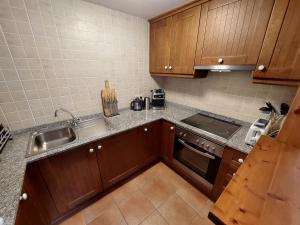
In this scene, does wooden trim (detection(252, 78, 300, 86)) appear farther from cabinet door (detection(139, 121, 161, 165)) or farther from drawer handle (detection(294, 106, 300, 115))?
cabinet door (detection(139, 121, 161, 165))

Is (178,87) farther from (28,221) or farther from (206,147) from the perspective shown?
(28,221)

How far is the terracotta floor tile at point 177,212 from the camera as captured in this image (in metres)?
1.33

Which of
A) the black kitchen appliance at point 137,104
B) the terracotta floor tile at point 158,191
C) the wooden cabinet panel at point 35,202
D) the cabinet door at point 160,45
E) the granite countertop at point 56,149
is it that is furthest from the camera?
the black kitchen appliance at point 137,104

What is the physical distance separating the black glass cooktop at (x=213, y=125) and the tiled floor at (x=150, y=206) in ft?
2.69

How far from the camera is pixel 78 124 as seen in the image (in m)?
1.58

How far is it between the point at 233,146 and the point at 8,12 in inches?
84.9

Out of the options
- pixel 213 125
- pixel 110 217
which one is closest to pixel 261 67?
pixel 213 125

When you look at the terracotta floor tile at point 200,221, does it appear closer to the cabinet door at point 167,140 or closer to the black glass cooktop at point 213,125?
the cabinet door at point 167,140

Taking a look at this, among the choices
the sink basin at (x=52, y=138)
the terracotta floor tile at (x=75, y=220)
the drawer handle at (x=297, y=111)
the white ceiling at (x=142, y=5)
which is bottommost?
the terracotta floor tile at (x=75, y=220)

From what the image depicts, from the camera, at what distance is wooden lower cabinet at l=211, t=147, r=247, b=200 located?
1.13m

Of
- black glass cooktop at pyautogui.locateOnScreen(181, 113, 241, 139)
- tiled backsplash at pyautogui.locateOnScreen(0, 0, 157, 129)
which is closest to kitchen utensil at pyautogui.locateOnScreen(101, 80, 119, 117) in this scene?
tiled backsplash at pyautogui.locateOnScreen(0, 0, 157, 129)

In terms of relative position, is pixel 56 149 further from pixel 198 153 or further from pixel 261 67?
pixel 261 67

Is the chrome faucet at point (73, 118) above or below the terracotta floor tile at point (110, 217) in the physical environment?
above

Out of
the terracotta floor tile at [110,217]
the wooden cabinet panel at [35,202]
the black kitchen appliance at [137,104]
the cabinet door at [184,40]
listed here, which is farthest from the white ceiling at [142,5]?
the terracotta floor tile at [110,217]
